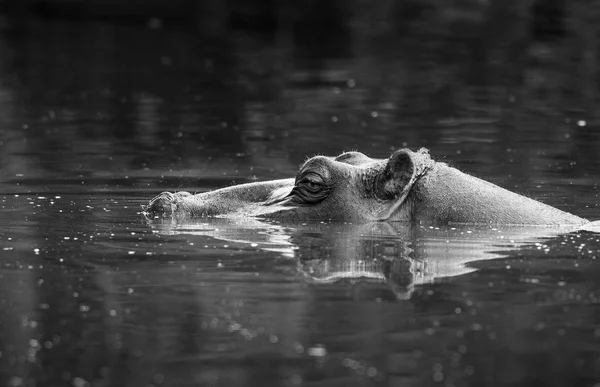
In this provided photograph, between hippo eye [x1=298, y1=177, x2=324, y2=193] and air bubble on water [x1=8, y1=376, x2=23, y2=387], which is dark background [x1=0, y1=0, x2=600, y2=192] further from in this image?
air bubble on water [x1=8, y1=376, x2=23, y2=387]

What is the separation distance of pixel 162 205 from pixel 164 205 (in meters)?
0.02

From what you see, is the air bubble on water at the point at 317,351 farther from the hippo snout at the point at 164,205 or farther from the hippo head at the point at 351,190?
the hippo snout at the point at 164,205

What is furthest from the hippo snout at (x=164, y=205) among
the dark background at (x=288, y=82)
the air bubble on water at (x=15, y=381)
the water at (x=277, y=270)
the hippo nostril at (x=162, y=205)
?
the air bubble on water at (x=15, y=381)

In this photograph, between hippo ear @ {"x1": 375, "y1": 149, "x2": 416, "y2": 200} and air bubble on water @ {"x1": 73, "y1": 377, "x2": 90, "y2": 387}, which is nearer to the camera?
air bubble on water @ {"x1": 73, "y1": 377, "x2": 90, "y2": 387}

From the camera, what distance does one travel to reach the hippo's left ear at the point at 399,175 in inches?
435

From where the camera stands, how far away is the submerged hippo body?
11.2m

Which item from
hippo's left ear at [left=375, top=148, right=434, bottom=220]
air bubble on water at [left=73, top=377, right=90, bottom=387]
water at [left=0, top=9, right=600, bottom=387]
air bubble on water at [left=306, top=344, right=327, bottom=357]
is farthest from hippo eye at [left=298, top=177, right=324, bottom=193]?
air bubble on water at [left=73, top=377, right=90, bottom=387]

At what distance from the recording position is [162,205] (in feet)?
38.7

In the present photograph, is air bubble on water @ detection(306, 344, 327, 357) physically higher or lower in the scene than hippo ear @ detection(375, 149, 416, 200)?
lower

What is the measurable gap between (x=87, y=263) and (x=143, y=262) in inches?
15.2

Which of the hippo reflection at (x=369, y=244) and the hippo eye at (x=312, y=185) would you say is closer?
the hippo reflection at (x=369, y=244)

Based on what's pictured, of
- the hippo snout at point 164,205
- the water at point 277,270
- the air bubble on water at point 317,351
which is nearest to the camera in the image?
the water at point 277,270

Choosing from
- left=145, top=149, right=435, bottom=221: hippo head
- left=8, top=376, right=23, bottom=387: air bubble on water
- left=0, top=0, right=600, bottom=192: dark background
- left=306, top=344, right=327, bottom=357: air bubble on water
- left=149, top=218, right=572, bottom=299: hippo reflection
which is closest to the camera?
left=8, top=376, right=23, bottom=387: air bubble on water

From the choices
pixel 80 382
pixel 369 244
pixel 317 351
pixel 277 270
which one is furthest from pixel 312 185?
pixel 80 382
